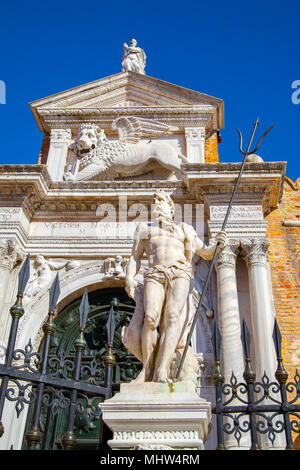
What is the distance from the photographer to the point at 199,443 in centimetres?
316

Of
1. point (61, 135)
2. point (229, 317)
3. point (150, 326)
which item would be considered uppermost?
point (61, 135)

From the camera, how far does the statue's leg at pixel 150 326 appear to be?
12.9 feet

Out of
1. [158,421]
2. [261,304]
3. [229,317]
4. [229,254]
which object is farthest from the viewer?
[229,254]

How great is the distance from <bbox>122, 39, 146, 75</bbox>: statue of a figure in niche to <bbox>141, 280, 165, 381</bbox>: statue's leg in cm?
930

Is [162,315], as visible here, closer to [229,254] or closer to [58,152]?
[229,254]

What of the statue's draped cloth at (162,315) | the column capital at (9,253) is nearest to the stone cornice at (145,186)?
the column capital at (9,253)

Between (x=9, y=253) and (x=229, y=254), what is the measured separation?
381cm

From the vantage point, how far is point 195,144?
10203 millimetres

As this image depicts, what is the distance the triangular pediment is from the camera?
10891 millimetres

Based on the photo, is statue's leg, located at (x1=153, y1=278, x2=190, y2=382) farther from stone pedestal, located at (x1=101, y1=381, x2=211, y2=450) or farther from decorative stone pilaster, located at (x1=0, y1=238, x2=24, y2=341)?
decorative stone pilaster, located at (x1=0, y1=238, x2=24, y2=341)

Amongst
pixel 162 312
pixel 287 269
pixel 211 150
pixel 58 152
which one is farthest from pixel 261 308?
pixel 58 152

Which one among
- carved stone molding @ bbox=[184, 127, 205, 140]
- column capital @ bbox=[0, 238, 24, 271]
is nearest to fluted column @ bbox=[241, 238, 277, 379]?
carved stone molding @ bbox=[184, 127, 205, 140]

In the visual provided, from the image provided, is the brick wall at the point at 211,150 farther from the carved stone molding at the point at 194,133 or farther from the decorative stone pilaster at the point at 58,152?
the decorative stone pilaster at the point at 58,152

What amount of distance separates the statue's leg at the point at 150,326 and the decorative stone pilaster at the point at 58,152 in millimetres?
6390
